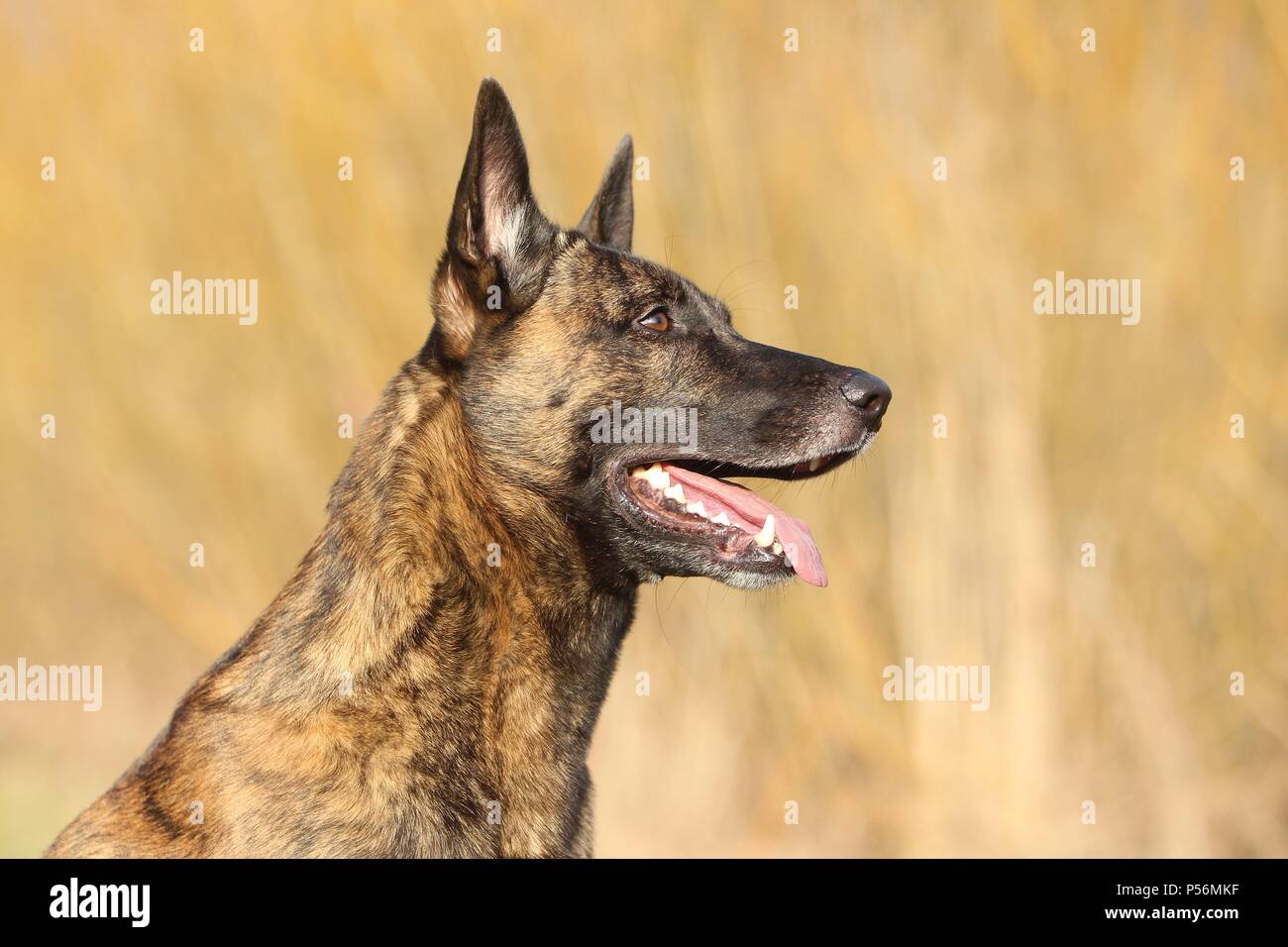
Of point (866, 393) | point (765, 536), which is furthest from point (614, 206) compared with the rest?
point (765, 536)

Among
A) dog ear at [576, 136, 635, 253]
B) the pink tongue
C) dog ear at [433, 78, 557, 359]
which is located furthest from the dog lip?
dog ear at [576, 136, 635, 253]

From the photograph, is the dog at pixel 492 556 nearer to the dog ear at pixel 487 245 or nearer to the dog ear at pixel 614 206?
the dog ear at pixel 487 245

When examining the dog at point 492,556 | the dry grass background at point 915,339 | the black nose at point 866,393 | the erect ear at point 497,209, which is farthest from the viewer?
the dry grass background at point 915,339

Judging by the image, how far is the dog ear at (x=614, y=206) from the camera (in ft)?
14.6

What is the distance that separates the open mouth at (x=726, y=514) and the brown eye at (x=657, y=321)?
36cm

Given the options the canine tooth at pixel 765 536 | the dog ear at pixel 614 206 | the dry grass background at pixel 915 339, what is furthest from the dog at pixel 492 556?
the dry grass background at pixel 915 339

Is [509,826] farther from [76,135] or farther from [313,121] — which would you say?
[76,135]

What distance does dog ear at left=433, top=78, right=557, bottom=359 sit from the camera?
352 centimetres

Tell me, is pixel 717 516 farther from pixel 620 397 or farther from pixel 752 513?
pixel 620 397

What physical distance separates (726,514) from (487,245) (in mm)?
914

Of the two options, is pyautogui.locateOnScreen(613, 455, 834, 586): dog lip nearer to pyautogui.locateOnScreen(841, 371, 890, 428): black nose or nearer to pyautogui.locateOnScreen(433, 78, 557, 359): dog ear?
pyautogui.locateOnScreen(841, 371, 890, 428): black nose

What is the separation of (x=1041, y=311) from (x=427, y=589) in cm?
385

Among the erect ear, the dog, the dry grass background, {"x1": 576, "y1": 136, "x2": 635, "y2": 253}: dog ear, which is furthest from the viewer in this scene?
the dry grass background

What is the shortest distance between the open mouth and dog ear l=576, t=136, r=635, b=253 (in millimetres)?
1058
